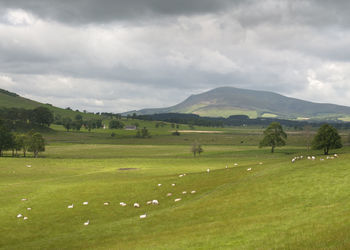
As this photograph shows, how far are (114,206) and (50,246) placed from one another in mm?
13716

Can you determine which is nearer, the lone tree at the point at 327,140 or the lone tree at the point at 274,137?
the lone tree at the point at 327,140

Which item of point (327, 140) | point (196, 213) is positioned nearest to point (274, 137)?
point (327, 140)

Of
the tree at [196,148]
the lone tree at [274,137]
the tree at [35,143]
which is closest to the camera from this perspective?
the tree at [35,143]

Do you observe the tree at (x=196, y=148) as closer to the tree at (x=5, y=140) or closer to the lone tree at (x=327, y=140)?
the lone tree at (x=327, y=140)

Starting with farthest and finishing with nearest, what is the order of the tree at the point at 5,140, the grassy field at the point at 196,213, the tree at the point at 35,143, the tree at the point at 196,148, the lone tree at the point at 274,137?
the lone tree at the point at 274,137
the tree at the point at 196,148
the tree at the point at 5,140
the tree at the point at 35,143
the grassy field at the point at 196,213

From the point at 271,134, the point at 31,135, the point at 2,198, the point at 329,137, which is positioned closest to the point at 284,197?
the point at 2,198

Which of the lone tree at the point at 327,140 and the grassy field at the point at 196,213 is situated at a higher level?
the lone tree at the point at 327,140

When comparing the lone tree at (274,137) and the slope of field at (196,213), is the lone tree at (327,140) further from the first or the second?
the slope of field at (196,213)

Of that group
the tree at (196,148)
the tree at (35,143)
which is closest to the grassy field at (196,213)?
the tree at (196,148)

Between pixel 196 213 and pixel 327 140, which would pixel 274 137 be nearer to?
pixel 327 140

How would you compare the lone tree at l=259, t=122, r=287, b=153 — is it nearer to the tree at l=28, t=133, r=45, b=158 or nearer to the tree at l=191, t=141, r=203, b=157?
the tree at l=191, t=141, r=203, b=157

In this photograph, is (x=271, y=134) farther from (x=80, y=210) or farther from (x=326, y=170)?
(x=80, y=210)

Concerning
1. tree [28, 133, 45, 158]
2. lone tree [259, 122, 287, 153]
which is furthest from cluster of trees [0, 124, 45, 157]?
lone tree [259, 122, 287, 153]

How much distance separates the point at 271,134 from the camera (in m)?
118
